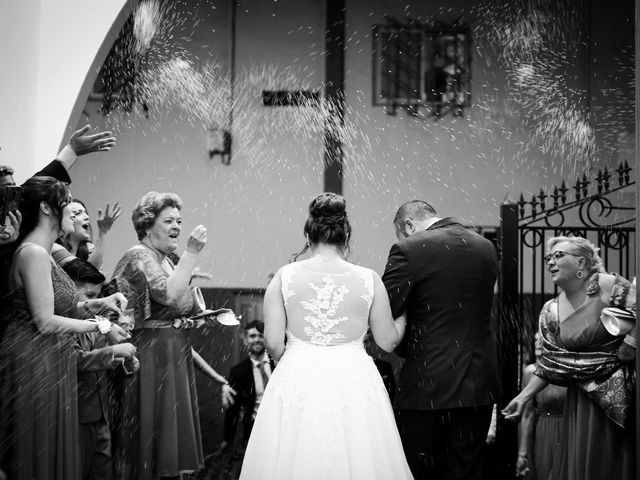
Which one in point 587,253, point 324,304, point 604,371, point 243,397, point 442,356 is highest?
point 587,253

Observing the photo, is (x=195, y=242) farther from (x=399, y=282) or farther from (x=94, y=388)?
(x=399, y=282)

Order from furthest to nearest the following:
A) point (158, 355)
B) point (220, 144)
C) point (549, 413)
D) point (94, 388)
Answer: point (220, 144) < point (549, 413) < point (158, 355) < point (94, 388)

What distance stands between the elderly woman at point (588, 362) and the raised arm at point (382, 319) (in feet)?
3.22

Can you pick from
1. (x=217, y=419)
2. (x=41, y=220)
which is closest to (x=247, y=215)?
(x=217, y=419)

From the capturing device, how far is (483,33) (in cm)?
1000

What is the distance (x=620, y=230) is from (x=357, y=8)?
4.51 metres

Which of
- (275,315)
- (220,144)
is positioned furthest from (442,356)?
(220,144)

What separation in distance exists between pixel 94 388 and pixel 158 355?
0.40m

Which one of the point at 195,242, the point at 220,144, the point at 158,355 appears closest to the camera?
the point at 195,242

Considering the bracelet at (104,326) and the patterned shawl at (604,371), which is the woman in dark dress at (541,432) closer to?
the patterned shawl at (604,371)

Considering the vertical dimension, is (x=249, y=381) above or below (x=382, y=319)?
below

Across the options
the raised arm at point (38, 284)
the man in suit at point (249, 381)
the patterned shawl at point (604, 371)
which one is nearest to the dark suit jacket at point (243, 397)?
the man in suit at point (249, 381)

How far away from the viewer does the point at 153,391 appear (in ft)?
15.4

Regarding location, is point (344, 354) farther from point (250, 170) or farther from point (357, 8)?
point (357, 8)
